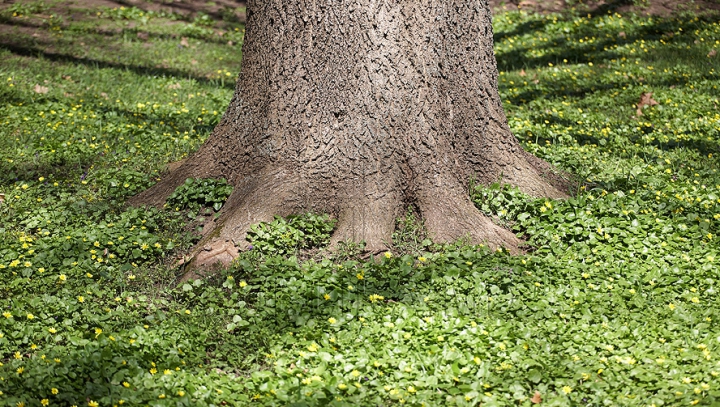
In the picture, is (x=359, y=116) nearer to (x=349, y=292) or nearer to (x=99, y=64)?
(x=349, y=292)

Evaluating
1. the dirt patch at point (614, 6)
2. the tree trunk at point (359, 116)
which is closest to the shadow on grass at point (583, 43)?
the dirt patch at point (614, 6)

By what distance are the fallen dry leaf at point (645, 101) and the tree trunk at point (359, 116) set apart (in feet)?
12.4

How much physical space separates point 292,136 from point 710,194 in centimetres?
312

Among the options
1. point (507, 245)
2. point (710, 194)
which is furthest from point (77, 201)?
point (710, 194)

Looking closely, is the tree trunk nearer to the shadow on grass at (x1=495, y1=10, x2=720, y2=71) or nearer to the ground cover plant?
the ground cover plant

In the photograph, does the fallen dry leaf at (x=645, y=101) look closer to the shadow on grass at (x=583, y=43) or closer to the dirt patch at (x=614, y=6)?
the shadow on grass at (x=583, y=43)

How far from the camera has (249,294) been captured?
14.0 feet

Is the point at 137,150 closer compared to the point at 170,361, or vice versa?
the point at 170,361

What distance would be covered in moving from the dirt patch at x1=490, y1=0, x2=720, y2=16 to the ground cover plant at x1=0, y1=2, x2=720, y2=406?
17.0ft

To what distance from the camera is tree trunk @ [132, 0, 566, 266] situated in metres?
4.59

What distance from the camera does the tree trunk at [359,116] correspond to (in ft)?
15.0

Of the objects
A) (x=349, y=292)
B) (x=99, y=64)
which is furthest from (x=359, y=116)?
(x=99, y=64)

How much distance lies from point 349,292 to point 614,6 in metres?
9.44

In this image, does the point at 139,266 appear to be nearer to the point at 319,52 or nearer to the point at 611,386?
the point at 319,52
